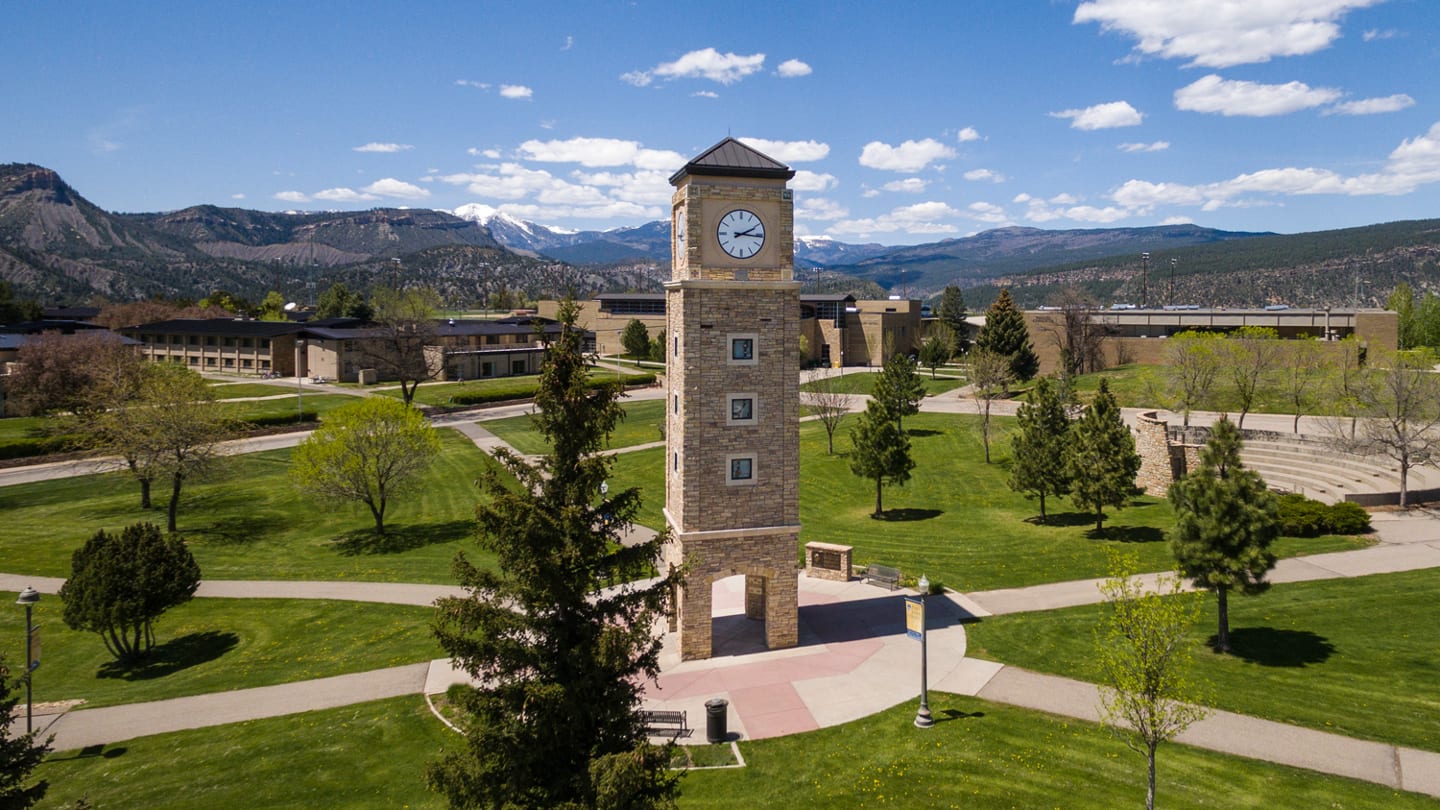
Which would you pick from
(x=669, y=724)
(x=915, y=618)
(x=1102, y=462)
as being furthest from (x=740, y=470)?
(x=1102, y=462)

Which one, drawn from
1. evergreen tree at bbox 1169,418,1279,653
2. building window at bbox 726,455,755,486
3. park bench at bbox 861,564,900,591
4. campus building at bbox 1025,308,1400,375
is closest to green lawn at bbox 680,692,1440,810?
evergreen tree at bbox 1169,418,1279,653

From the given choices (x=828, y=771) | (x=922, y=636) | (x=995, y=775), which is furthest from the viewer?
(x=922, y=636)

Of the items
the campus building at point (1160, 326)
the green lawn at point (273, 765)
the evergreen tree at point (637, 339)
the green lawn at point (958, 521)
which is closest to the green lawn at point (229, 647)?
the green lawn at point (273, 765)

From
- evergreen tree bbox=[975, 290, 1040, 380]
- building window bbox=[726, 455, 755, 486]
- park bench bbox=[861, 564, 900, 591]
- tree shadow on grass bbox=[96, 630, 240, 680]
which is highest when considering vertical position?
evergreen tree bbox=[975, 290, 1040, 380]

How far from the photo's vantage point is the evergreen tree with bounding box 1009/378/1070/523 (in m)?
32.4

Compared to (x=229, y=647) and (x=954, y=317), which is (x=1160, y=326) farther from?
(x=229, y=647)

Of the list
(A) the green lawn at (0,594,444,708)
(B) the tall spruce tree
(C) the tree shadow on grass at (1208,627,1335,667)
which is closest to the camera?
(B) the tall spruce tree

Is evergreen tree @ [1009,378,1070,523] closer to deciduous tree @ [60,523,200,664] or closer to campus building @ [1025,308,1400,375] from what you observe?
deciduous tree @ [60,523,200,664]

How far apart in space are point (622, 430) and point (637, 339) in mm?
37781

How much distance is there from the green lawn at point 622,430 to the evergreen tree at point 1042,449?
25415 millimetres

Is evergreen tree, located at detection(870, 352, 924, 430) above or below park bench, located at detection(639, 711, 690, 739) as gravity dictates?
above

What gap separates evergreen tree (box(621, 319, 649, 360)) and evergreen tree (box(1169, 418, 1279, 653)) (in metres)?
78.4

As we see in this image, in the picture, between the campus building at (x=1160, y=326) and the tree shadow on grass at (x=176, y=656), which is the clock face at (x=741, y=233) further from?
the campus building at (x=1160, y=326)

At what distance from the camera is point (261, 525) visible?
3756 cm
